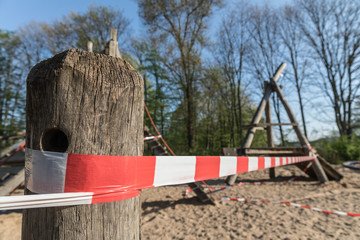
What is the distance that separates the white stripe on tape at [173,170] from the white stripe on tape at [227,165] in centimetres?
39

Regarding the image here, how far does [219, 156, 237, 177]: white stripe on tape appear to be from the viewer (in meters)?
1.71

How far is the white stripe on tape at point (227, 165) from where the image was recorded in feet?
5.62

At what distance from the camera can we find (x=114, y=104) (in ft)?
2.56

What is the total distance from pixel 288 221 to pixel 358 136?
40.5 ft

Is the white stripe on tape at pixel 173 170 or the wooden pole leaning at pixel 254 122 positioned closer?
the white stripe on tape at pixel 173 170

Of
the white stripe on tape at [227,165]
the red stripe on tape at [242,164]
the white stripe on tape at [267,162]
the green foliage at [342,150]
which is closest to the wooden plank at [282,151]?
the white stripe on tape at [267,162]

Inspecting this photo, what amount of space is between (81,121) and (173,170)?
665 mm

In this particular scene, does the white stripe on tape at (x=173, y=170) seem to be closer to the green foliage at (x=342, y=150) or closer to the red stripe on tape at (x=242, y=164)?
the red stripe on tape at (x=242, y=164)

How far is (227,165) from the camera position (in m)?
1.79

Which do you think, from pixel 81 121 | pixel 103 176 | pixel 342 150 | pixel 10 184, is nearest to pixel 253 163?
pixel 103 176

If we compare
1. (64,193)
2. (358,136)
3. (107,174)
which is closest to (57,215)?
(64,193)

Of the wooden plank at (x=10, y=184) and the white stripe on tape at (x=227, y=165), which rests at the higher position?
the white stripe on tape at (x=227, y=165)

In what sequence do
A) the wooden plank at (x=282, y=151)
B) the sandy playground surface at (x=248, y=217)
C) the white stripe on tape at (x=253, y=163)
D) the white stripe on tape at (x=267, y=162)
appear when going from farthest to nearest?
the wooden plank at (x=282, y=151)
the sandy playground surface at (x=248, y=217)
the white stripe on tape at (x=267, y=162)
the white stripe on tape at (x=253, y=163)

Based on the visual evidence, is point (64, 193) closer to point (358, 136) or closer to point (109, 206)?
point (109, 206)
